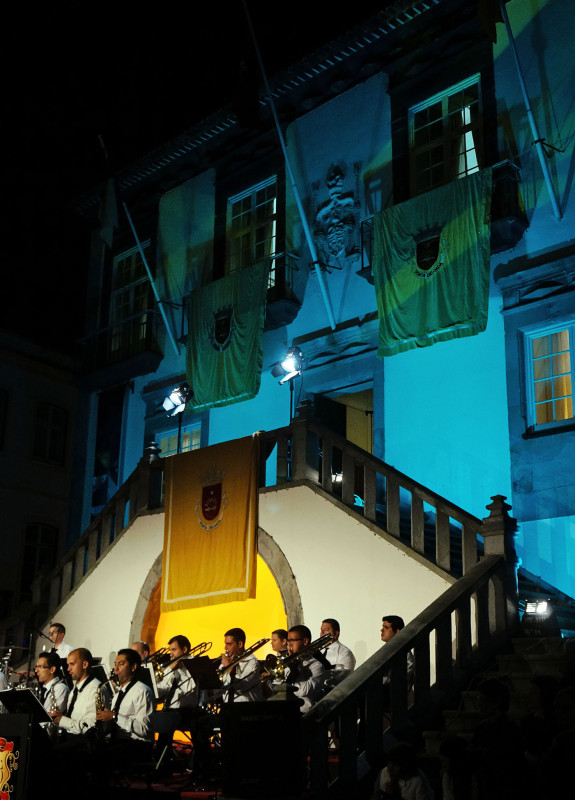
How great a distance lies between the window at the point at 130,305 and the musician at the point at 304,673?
35.0 ft

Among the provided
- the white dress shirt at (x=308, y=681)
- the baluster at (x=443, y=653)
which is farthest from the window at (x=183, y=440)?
the baluster at (x=443, y=653)

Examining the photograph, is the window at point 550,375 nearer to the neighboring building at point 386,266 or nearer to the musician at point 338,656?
the neighboring building at point 386,266

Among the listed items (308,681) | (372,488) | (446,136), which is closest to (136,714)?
(308,681)

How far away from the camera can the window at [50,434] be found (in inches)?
885

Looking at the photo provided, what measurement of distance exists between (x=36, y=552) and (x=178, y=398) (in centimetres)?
636

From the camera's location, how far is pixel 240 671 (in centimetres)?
1065

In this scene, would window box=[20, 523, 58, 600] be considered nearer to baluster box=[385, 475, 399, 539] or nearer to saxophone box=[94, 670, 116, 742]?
saxophone box=[94, 670, 116, 742]

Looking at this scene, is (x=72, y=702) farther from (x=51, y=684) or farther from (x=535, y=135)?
(x=535, y=135)

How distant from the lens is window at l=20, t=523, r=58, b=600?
70.5 ft

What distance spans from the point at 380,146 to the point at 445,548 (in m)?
8.57

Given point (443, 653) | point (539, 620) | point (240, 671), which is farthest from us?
point (240, 671)

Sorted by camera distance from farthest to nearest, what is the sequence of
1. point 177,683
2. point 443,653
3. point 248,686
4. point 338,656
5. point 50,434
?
1. point 50,434
2. point 177,683
3. point 338,656
4. point 248,686
5. point 443,653

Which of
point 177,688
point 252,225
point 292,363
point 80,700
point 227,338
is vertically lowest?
point 80,700

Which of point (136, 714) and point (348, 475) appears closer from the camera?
point (136, 714)
